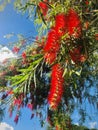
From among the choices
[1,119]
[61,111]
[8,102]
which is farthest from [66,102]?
[8,102]

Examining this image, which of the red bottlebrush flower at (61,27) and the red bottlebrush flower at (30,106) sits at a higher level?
the red bottlebrush flower at (61,27)

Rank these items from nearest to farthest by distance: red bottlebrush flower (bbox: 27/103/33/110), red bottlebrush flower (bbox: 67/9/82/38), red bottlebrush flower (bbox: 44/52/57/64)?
red bottlebrush flower (bbox: 67/9/82/38)
red bottlebrush flower (bbox: 44/52/57/64)
red bottlebrush flower (bbox: 27/103/33/110)

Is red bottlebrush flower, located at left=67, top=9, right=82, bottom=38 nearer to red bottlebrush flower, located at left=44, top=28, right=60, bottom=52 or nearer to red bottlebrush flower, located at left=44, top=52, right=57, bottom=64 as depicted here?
red bottlebrush flower, located at left=44, top=28, right=60, bottom=52

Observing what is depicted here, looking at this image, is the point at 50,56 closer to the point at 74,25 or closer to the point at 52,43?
the point at 52,43

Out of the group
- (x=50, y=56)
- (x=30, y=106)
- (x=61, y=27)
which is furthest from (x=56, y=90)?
(x=30, y=106)

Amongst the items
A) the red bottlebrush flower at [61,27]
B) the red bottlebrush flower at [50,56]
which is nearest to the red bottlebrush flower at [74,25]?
the red bottlebrush flower at [61,27]

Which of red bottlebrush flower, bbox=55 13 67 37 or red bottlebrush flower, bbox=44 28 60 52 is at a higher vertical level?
red bottlebrush flower, bbox=55 13 67 37

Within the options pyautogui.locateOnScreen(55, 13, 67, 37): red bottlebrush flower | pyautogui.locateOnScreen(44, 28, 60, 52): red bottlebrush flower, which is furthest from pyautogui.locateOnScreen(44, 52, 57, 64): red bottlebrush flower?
pyautogui.locateOnScreen(55, 13, 67, 37): red bottlebrush flower

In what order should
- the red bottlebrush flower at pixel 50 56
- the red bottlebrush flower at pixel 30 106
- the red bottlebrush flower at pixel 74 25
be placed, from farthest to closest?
the red bottlebrush flower at pixel 30 106 → the red bottlebrush flower at pixel 50 56 → the red bottlebrush flower at pixel 74 25

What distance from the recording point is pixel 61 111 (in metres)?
8.87

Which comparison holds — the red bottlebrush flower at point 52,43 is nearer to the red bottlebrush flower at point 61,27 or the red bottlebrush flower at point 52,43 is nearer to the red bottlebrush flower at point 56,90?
the red bottlebrush flower at point 61,27

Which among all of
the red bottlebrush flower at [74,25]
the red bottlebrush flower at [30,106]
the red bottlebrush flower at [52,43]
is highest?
the red bottlebrush flower at [74,25]

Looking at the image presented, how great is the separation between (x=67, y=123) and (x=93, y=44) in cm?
492

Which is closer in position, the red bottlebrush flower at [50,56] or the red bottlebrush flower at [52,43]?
the red bottlebrush flower at [52,43]
